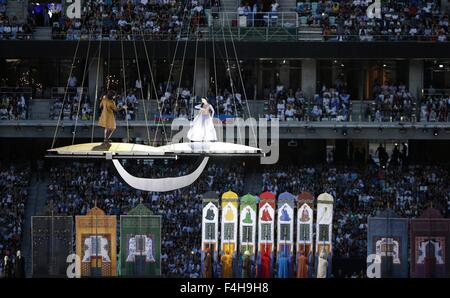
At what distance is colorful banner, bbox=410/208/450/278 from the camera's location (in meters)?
32.2

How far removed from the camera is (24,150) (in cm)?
4553

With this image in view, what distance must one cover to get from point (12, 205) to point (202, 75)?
9124mm

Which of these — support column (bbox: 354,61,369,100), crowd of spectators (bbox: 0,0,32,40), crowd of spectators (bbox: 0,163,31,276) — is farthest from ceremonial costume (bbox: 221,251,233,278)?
crowd of spectators (bbox: 0,0,32,40)

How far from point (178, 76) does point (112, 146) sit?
13990mm

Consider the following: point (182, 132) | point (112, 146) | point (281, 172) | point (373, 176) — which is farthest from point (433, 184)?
point (112, 146)

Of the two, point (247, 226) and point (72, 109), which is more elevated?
point (72, 109)

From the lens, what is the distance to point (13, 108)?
43438 millimetres

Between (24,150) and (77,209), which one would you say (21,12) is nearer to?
(24,150)

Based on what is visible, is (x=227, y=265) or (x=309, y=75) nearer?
(x=227, y=265)

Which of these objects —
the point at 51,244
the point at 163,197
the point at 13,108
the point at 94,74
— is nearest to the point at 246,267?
the point at 51,244

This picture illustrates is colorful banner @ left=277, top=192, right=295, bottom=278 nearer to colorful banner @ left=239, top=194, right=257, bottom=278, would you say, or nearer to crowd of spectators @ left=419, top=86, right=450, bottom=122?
colorful banner @ left=239, top=194, right=257, bottom=278

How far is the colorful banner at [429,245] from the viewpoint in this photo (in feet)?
106

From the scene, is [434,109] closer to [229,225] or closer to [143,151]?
[229,225]

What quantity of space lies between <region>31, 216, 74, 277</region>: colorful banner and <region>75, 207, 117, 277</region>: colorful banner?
0.30 meters
